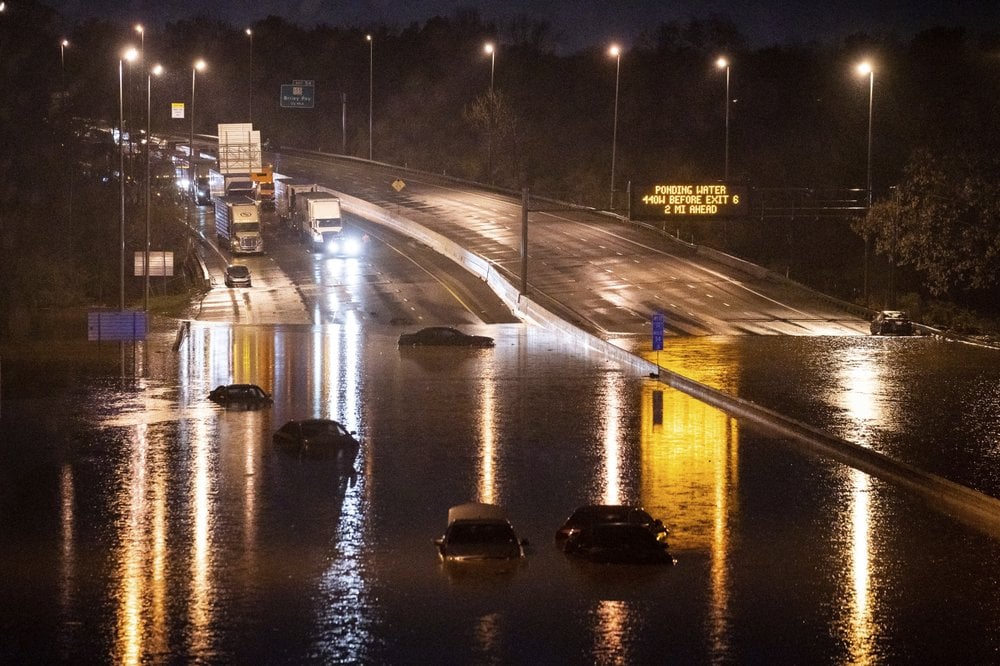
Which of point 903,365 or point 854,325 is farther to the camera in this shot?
point 854,325

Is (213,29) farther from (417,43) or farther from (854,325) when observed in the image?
(854,325)

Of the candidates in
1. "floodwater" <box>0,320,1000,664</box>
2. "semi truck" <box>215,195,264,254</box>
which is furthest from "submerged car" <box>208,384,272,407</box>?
"semi truck" <box>215,195,264,254</box>

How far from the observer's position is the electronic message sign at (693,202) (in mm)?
54812

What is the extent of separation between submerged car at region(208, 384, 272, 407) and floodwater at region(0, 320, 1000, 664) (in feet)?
1.66

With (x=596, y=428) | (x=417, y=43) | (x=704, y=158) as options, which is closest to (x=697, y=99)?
(x=704, y=158)

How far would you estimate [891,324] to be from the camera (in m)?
53.7

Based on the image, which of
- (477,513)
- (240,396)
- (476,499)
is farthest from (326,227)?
(477,513)

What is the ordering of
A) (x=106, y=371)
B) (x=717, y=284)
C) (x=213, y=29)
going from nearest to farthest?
(x=106, y=371) < (x=717, y=284) < (x=213, y=29)

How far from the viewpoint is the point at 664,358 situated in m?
44.4

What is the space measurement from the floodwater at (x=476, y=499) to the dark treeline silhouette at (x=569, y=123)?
1967 centimetres

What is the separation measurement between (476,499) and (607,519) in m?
4.18

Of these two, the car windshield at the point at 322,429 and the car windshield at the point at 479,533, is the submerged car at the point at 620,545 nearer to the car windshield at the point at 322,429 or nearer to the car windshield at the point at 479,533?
the car windshield at the point at 479,533

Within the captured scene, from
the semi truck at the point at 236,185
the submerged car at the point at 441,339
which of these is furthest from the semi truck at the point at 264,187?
the submerged car at the point at 441,339

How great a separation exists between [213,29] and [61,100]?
4464 inches
